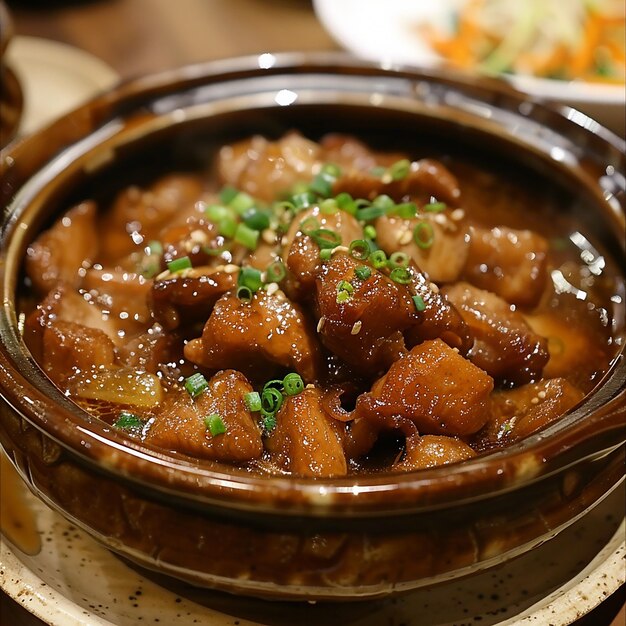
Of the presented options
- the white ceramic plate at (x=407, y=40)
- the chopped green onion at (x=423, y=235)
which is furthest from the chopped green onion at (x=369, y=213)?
the white ceramic plate at (x=407, y=40)

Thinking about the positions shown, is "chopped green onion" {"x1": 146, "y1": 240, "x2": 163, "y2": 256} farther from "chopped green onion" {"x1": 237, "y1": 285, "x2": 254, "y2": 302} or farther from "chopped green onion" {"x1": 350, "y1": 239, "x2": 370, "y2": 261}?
"chopped green onion" {"x1": 350, "y1": 239, "x2": 370, "y2": 261}

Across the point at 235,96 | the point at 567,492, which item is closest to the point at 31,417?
the point at 567,492

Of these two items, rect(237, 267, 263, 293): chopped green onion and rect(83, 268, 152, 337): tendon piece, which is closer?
rect(237, 267, 263, 293): chopped green onion

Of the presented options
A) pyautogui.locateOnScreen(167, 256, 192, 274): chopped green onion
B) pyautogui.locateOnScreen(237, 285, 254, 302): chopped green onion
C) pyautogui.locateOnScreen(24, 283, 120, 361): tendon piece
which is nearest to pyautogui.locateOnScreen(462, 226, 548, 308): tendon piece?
pyautogui.locateOnScreen(237, 285, 254, 302): chopped green onion

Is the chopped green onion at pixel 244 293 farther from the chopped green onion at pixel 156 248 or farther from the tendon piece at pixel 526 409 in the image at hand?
the tendon piece at pixel 526 409

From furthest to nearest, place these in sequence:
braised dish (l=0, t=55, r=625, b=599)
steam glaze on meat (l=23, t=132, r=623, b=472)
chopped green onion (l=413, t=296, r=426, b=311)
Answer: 1. chopped green onion (l=413, t=296, r=426, b=311)
2. steam glaze on meat (l=23, t=132, r=623, b=472)
3. braised dish (l=0, t=55, r=625, b=599)

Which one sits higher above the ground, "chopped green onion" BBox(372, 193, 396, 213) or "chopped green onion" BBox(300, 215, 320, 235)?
"chopped green onion" BBox(372, 193, 396, 213)
